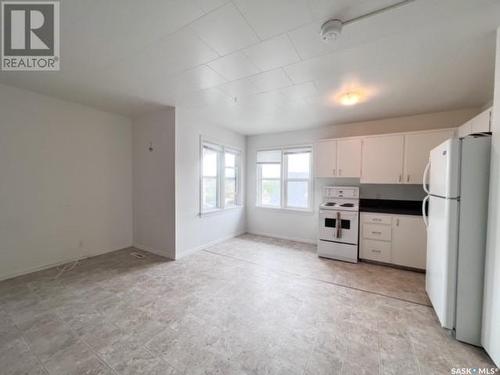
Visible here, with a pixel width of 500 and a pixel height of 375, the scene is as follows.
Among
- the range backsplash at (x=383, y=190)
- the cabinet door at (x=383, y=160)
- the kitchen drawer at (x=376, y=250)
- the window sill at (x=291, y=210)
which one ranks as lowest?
the kitchen drawer at (x=376, y=250)

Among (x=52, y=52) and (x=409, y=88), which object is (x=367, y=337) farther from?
(x=52, y=52)

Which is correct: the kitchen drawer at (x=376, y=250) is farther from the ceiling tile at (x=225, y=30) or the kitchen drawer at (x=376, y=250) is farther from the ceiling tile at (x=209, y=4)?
the ceiling tile at (x=209, y=4)

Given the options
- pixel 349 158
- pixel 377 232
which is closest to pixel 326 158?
pixel 349 158

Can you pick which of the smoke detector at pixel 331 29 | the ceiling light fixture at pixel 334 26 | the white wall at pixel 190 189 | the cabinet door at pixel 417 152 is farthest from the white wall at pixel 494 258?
the white wall at pixel 190 189

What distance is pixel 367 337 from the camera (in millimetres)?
1819

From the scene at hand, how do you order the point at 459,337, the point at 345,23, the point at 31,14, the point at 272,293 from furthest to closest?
the point at 272,293
the point at 459,337
the point at 31,14
the point at 345,23

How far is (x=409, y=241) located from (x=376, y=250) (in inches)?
19.5

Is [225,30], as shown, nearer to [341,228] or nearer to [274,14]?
[274,14]

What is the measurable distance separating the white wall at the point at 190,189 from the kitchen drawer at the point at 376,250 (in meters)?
2.89

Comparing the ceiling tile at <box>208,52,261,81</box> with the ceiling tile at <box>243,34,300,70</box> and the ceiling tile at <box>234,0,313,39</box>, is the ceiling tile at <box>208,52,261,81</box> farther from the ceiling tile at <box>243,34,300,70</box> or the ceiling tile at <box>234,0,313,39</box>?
the ceiling tile at <box>234,0,313,39</box>

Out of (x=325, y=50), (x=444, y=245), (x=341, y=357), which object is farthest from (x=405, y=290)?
(x=325, y=50)

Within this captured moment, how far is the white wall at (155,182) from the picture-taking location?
3533mm

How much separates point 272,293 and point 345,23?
2.81 metres

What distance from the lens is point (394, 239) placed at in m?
3.33
